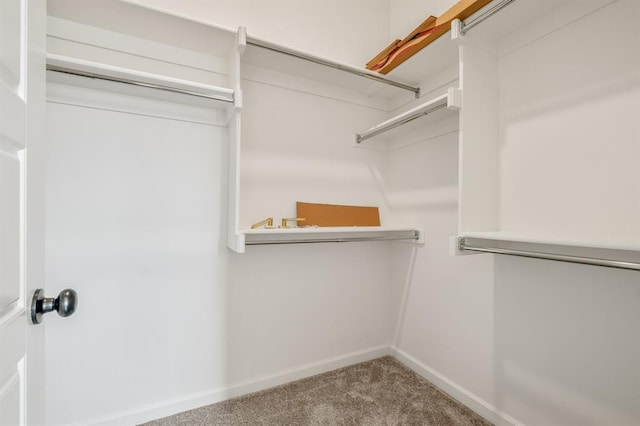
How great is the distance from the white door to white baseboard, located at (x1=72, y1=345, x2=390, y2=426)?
93 centimetres

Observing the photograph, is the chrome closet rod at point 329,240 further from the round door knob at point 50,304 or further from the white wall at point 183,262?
the round door knob at point 50,304

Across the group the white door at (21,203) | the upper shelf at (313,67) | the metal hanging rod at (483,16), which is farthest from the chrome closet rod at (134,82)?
the metal hanging rod at (483,16)

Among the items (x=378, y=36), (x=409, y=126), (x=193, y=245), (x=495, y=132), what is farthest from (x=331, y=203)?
(x=378, y=36)

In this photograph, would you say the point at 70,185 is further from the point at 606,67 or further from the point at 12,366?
the point at 606,67

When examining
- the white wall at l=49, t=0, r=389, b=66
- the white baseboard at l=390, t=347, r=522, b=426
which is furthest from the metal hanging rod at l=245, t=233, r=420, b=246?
the white wall at l=49, t=0, r=389, b=66

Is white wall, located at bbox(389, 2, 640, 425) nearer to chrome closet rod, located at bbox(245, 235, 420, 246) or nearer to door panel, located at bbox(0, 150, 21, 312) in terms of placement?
chrome closet rod, located at bbox(245, 235, 420, 246)

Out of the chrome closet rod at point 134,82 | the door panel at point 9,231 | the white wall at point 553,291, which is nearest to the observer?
the door panel at point 9,231

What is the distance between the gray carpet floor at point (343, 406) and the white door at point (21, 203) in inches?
40.8

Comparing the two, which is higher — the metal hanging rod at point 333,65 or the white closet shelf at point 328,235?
the metal hanging rod at point 333,65

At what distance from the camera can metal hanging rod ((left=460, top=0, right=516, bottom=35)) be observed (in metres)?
1.21

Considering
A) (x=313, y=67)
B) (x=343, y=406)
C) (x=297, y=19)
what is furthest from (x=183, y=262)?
(x=297, y=19)

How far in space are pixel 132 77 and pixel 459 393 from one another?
233 cm

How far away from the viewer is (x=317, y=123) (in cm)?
196

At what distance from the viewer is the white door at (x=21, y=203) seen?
1.67 feet
